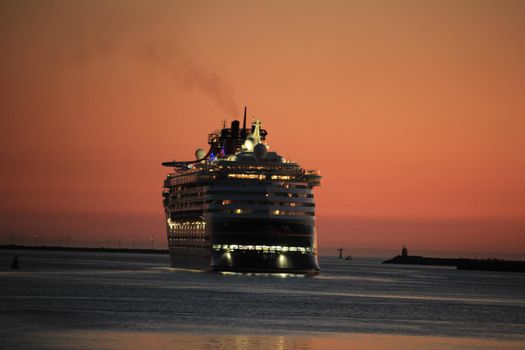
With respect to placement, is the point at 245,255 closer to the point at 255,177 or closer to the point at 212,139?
the point at 255,177

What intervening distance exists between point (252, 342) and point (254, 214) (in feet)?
186

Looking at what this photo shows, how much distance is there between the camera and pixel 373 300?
82.5 metres

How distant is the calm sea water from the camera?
47688mm

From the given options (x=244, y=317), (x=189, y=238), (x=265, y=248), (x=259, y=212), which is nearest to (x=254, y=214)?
(x=259, y=212)

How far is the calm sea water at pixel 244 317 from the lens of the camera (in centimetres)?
4769

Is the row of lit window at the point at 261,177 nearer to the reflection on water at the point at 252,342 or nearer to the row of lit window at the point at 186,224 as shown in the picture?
the row of lit window at the point at 186,224

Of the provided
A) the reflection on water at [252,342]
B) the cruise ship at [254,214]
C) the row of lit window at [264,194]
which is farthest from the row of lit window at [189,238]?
the reflection on water at [252,342]

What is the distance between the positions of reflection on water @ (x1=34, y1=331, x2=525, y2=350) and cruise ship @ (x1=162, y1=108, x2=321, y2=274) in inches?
1971

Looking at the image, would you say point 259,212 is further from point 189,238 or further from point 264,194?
point 189,238

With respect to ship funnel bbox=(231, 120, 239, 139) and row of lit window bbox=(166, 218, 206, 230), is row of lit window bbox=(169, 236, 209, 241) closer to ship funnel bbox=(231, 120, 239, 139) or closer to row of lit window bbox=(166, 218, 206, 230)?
row of lit window bbox=(166, 218, 206, 230)

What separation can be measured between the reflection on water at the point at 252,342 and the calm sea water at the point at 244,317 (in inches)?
1.9

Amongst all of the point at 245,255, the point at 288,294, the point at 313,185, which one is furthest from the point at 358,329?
the point at 313,185

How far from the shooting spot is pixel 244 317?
199 feet

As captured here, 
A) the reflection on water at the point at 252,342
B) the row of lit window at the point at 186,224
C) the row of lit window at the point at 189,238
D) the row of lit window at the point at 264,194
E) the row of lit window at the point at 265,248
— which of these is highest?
the row of lit window at the point at 264,194
